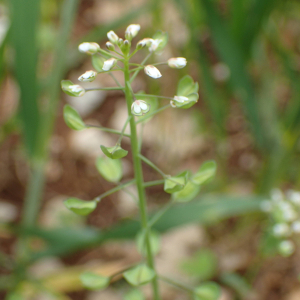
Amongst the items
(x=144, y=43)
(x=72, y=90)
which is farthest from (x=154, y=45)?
(x=72, y=90)

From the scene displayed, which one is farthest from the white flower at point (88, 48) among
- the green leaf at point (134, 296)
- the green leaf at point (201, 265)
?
the green leaf at point (201, 265)

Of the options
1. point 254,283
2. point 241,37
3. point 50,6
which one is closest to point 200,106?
point 241,37

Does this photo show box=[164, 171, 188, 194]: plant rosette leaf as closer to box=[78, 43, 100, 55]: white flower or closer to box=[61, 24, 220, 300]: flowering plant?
box=[61, 24, 220, 300]: flowering plant

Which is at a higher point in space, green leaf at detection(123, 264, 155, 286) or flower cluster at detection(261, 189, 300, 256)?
green leaf at detection(123, 264, 155, 286)

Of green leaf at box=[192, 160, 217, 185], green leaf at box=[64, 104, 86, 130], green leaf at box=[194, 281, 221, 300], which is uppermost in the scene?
green leaf at box=[64, 104, 86, 130]

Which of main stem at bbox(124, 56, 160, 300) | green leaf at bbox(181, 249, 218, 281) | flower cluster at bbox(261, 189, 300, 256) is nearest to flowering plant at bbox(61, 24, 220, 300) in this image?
main stem at bbox(124, 56, 160, 300)
